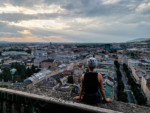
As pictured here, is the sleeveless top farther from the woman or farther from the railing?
the railing

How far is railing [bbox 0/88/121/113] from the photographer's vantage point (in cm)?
143

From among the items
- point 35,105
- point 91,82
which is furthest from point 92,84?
point 35,105

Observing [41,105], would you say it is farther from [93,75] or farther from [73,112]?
[93,75]

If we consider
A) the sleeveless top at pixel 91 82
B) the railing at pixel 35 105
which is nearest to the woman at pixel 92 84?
the sleeveless top at pixel 91 82

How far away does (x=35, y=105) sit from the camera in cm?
163

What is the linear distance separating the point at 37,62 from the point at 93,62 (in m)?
35.6

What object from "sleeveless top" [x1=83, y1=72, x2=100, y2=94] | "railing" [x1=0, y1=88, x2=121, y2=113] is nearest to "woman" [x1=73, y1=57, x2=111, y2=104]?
"sleeveless top" [x1=83, y1=72, x2=100, y2=94]

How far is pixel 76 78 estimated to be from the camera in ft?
61.7

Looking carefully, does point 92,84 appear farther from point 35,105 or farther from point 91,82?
point 35,105

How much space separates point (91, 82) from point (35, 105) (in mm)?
698

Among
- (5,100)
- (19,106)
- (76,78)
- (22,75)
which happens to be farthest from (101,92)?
(22,75)

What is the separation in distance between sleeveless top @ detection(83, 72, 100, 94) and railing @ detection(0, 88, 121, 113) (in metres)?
0.24

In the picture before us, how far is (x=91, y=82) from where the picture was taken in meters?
1.62

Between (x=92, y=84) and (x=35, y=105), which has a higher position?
(x=92, y=84)
